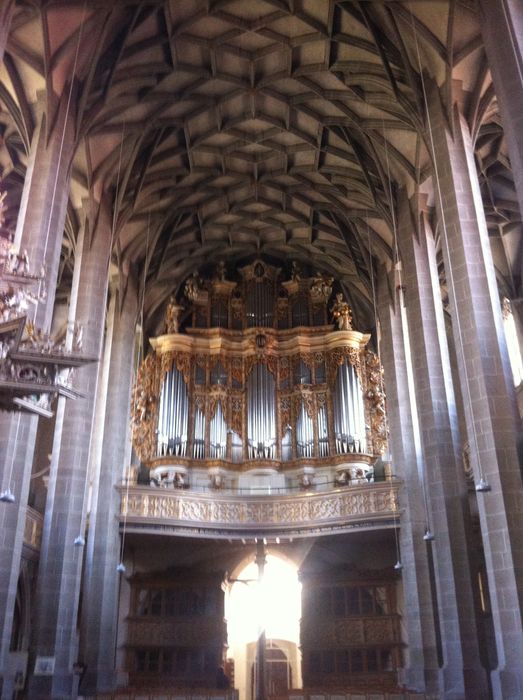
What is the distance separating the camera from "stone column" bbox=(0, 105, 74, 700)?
1431 centimetres

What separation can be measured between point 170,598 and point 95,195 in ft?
49.2

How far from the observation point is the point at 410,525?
21.9 m

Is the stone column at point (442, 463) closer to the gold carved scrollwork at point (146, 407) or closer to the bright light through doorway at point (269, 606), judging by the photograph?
the gold carved scrollwork at point (146, 407)

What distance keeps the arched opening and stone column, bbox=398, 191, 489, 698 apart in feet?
36.0

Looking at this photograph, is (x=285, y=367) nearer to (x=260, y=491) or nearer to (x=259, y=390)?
(x=259, y=390)

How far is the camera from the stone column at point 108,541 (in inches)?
825

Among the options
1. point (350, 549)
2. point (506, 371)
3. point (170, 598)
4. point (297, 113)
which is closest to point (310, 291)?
point (297, 113)

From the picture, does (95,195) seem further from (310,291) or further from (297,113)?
(310,291)

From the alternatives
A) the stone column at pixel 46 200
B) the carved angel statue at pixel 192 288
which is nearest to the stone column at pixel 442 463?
the stone column at pixel 46 200

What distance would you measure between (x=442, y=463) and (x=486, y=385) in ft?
16.0

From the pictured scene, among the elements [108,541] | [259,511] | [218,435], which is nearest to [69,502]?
[108,541]

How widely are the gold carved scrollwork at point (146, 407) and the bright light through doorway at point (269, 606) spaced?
741 centimetres

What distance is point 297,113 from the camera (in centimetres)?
2305

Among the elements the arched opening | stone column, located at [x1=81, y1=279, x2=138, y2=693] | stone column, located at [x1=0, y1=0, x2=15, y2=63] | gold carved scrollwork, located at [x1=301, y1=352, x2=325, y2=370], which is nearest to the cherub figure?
stone column, located at [x1=81, y1=279, x2=138, y2=693]
